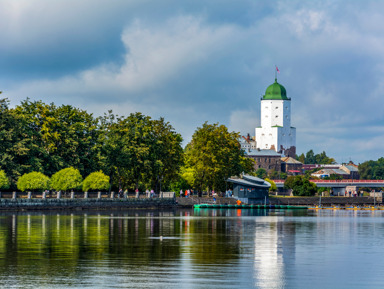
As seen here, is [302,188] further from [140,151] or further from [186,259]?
[186,259]

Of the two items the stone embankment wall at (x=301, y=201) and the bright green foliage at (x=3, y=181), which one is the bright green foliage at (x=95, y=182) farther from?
the stone embankment wall at (x=301, y=201)

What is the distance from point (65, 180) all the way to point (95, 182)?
5.13 metres

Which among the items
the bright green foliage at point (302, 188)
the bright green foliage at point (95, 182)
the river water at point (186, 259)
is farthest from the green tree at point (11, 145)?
the bright green foliage at point (302, 188)

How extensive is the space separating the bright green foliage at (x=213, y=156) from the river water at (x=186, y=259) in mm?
69743

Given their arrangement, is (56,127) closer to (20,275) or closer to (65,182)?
(65,182)

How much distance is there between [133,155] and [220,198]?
21.2 metres

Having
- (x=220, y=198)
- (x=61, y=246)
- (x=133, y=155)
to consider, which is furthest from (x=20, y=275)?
(x=220, y=198)

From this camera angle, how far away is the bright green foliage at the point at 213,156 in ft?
387

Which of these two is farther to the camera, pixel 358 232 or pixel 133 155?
pixel 133 155

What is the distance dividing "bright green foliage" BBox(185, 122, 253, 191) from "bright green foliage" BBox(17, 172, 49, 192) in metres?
39.1

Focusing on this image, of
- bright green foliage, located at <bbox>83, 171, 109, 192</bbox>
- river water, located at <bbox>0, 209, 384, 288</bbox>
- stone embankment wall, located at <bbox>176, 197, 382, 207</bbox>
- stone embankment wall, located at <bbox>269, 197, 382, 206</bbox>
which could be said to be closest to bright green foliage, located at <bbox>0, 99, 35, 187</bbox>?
bright green foliage, located at <bbox>83, 171, 109, 192</bbox>

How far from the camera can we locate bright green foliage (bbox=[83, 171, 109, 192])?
299 feet

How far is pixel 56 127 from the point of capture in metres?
92.1

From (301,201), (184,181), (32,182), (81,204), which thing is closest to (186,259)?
(32,182)
